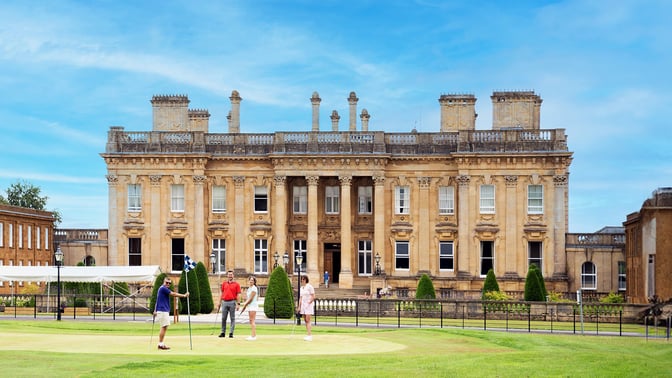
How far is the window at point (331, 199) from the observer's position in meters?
74.1

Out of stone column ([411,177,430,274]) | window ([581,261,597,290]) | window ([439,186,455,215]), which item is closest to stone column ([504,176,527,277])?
window ([439,186,455,215])

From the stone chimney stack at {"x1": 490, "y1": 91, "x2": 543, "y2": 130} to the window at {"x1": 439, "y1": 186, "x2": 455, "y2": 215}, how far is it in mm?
5804

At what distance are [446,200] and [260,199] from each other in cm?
1346

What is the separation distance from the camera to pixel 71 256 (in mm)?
74625

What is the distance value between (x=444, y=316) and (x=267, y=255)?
24.8m

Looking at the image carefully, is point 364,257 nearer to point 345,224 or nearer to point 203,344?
point 345,224

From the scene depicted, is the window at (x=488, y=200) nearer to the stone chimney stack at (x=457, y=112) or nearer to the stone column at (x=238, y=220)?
the stone chimney stack at (x=457, y=112)

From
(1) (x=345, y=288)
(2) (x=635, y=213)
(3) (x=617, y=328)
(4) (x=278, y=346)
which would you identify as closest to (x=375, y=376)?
(4) (x=278, y=346)

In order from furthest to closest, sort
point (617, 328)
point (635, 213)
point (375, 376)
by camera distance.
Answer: point (635, 213), point (617, 328), point (375, 376)

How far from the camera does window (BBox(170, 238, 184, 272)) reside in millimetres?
73000

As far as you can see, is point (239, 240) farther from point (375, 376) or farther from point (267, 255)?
point (375, 376)

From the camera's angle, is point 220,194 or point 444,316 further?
point 220,194

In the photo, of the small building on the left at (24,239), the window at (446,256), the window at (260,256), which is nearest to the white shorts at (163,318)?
the small building on the left at (24,239)

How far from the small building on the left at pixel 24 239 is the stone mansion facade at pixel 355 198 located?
19.8 ft
